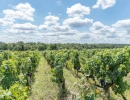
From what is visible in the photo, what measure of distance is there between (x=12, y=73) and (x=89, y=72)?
672 cm

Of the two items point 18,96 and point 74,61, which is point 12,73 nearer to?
point 18,96

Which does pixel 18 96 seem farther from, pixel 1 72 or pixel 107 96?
pixel 107 96

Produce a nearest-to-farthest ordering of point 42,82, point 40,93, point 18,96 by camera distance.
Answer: point 18,96 < point 40,93 < point 42,82

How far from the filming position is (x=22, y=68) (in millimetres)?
16906

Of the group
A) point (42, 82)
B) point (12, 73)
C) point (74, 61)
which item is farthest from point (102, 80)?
point (74, 61)

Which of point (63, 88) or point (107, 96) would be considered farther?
point (63, 88)

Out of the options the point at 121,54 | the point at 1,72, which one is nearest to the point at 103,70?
the point at 121,54

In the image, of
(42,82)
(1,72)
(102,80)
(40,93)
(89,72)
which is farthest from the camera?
(42,82)

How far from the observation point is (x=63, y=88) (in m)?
16.8

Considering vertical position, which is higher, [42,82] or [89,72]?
[89,72]

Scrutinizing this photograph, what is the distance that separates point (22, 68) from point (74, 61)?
31.8 ft

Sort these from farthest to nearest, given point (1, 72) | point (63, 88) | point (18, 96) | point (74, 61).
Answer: point (74, 61), point (63, 88), point (1, 72), point (18, 96)

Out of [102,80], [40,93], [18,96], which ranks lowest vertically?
[40,93]

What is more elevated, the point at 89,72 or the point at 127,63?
the point at 127,63
